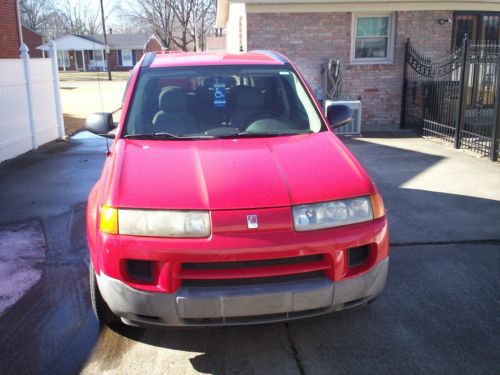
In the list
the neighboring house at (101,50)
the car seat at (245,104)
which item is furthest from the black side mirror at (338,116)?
the neighboring house at (101,50)

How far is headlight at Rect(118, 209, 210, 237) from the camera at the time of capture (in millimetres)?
2857

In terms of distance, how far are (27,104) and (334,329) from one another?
29.5 feet

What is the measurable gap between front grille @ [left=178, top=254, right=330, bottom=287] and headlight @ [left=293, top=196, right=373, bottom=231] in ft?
0.61

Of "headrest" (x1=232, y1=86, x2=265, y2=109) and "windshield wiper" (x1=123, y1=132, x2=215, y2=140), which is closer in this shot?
"windshield wiper" (x1=123, y1=132, x2=215, y2=140)

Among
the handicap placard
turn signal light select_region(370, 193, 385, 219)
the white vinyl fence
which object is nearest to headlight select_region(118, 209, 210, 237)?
turn signal light select_region(370, 193, 385, 219)

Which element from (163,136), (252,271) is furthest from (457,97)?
(252,271)

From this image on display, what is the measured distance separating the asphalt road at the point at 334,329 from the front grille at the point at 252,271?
1.39 ft

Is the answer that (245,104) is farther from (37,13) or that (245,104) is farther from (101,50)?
(37,13)

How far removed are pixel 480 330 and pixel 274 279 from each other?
161 cm

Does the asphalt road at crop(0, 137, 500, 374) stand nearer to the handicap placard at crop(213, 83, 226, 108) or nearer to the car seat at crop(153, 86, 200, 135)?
the car seat at crop(153, 86, 200, 135)

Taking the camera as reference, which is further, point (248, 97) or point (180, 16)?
point (180, 16)

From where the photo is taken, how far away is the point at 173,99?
14.3ft

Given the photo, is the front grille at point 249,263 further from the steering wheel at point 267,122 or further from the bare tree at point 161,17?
the bare tree at point 161,17

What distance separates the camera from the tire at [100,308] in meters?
3.37
